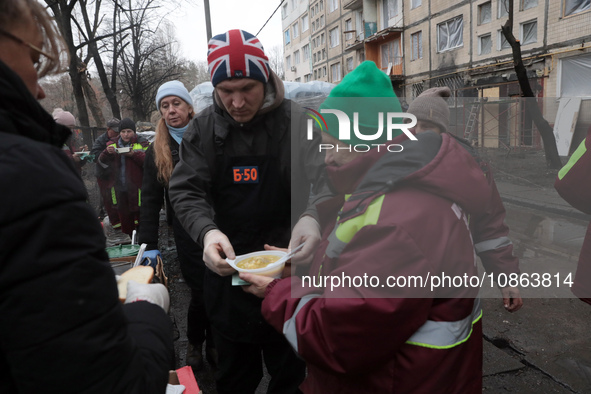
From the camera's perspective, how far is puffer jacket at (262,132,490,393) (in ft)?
3.82

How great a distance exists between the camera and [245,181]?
2205 millimetres

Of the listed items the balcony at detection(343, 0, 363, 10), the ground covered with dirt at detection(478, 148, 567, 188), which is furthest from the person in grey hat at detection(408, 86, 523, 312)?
the balcony at detection(343, 0, 363, 10)

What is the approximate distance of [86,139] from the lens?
11.9 meters

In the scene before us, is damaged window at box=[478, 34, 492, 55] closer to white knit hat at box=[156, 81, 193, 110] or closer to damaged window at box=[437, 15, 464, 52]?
damaged window at box=[437, 15, 464, 52]

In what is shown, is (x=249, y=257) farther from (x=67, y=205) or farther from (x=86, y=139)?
(x=86, y=139)

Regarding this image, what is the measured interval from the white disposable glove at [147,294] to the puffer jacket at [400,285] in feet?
1.31

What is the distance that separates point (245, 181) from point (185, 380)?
1.06m

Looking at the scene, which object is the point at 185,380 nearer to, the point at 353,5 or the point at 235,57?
the point at 235,57

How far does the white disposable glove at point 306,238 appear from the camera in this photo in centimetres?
185

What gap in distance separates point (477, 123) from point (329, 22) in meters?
25.9

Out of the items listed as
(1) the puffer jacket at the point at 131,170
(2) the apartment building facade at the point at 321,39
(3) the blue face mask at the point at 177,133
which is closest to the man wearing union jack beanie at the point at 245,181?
(3) the blue face mask at the point at 177,133

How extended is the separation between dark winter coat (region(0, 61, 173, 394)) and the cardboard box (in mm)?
1252

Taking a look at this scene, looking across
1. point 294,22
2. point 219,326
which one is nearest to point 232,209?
point 219,326

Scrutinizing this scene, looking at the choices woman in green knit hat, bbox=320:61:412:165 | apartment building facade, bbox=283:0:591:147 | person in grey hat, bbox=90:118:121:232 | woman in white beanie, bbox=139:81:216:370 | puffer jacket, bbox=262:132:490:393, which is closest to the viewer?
puffer jacket, bbox=262:132:490:393
